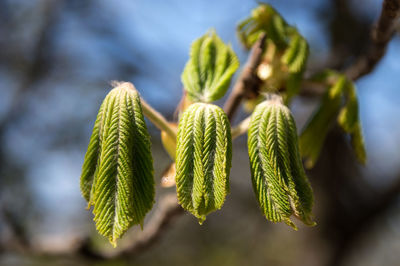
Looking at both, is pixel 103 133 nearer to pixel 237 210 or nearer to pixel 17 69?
pixel 17 69

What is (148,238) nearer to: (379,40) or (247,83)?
(247,83)

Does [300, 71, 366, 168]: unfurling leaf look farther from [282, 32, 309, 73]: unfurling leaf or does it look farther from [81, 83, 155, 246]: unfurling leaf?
[81, 83, 155, 246]: unfurling leaf

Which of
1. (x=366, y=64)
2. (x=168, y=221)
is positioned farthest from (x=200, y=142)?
(x=366, y=64)

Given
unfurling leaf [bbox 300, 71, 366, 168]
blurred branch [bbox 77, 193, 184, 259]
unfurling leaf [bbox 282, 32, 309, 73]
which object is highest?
unfurling leaf [bbox 282, 32, 309, 73]

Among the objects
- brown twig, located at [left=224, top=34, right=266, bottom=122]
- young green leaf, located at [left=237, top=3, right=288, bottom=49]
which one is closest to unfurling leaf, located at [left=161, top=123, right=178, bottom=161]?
brown twig, located at [left=224, top=34, right=266, bottom=122]

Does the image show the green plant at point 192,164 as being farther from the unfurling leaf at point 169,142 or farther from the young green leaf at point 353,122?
the young green leaf at point 353,122

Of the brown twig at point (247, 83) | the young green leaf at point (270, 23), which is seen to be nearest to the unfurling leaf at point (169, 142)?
the brown twig at point (247, 83)
